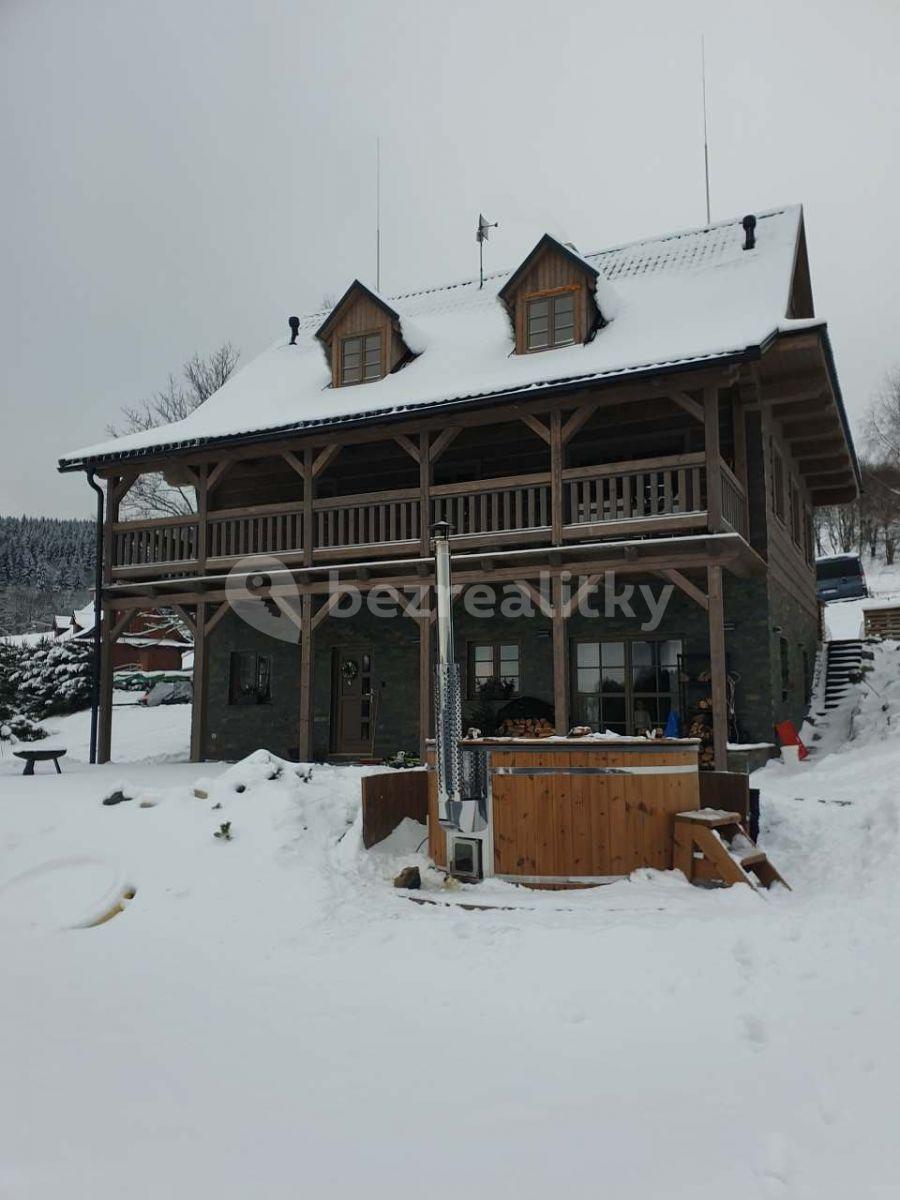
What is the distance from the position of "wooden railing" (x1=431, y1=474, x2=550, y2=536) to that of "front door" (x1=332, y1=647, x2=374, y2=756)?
357cm

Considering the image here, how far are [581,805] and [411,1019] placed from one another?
→ 3.30 metres

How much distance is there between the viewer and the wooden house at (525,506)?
13.0 m

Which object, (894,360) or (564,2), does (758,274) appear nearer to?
(564,2)

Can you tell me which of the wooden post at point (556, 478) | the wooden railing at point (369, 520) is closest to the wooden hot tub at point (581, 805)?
the wooden post at point (556, 478)

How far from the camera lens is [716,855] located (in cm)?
773

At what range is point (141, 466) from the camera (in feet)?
53.5

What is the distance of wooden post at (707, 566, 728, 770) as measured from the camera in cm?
1211

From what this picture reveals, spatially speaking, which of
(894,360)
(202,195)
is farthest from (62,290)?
(894,360)

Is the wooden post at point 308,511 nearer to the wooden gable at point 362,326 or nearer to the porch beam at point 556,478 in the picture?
the wooden gable at point 362,326

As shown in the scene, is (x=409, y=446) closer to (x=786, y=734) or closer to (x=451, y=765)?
(x=451, y=765)

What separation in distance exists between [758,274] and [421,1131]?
545 inches

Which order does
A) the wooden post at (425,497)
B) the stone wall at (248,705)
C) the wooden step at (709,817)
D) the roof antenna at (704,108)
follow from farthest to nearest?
1. the roof antenna at (704,108)
2. the stone wall at (248,705)
3. the wooden post at (425,497)
4. the wooden step at (709,817)

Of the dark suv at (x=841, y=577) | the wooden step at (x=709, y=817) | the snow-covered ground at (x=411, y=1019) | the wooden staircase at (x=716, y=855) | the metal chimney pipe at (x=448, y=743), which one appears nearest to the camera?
the snow-covered ground at (x=411, y=1019)

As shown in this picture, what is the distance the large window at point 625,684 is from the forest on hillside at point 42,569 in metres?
65.5
